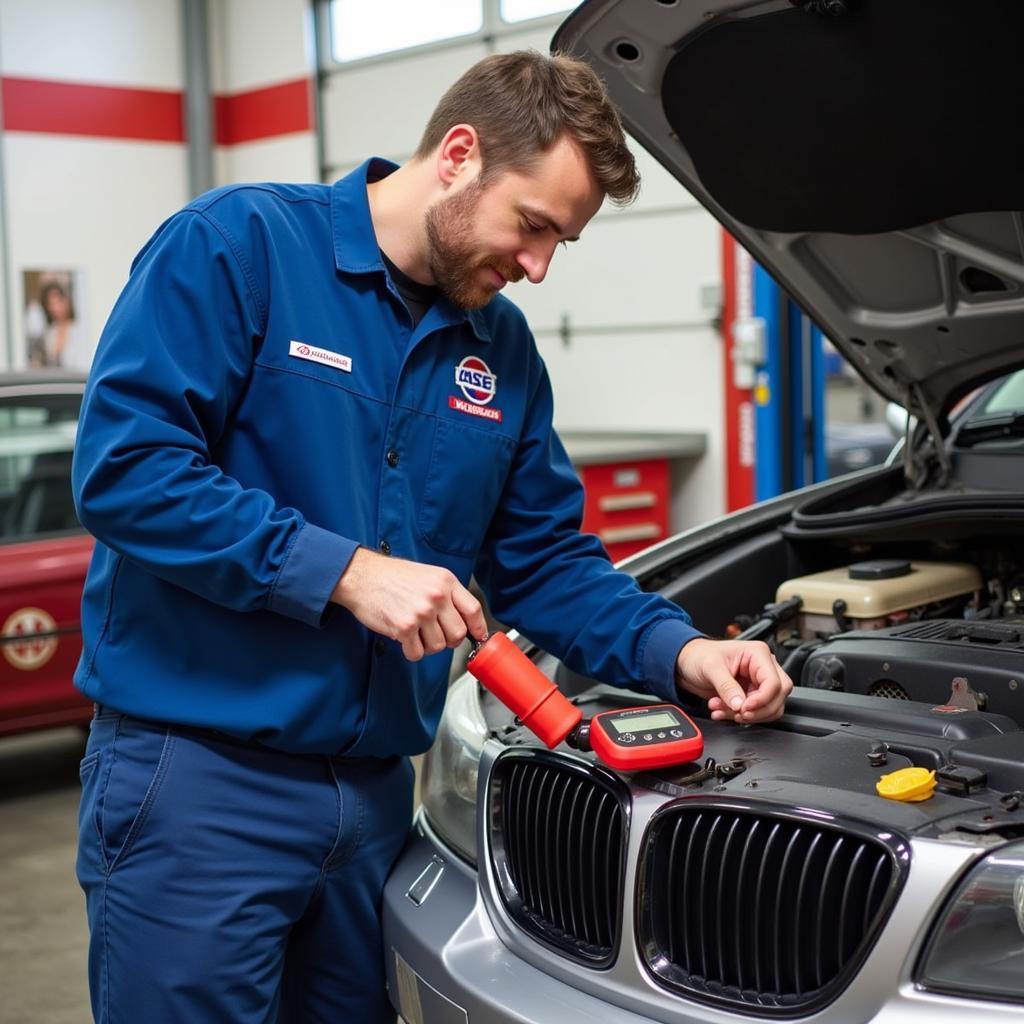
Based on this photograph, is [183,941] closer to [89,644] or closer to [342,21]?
[89,644]

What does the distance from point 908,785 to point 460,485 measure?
0.64 metres

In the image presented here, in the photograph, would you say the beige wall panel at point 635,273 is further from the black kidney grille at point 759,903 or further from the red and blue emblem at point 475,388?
the black kidney grille at point 759,903

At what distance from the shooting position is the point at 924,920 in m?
1.20

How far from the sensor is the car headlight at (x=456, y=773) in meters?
1.76

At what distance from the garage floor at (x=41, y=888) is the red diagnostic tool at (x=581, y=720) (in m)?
1.59

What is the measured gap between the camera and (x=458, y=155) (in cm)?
156

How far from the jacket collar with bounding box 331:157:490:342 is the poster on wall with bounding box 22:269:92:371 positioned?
703cm

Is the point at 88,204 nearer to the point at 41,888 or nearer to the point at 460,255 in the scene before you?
the point at 41,888

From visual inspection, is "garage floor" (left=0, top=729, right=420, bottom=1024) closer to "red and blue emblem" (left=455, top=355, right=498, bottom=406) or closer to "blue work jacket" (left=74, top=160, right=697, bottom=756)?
"blue work jacket" (left=74, top=160, right=697, bottom=756)

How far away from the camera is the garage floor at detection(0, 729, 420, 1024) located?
2.75m

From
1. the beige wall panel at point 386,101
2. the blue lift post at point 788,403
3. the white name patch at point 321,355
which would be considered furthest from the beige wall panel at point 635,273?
the white name patch at point 321,355

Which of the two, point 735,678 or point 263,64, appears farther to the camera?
point 263,64

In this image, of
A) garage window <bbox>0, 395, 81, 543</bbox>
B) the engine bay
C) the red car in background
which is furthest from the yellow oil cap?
garage window <bbox>0, 395, 81, 543</bbox>

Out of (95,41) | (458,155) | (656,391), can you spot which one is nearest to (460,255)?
(458,155)
